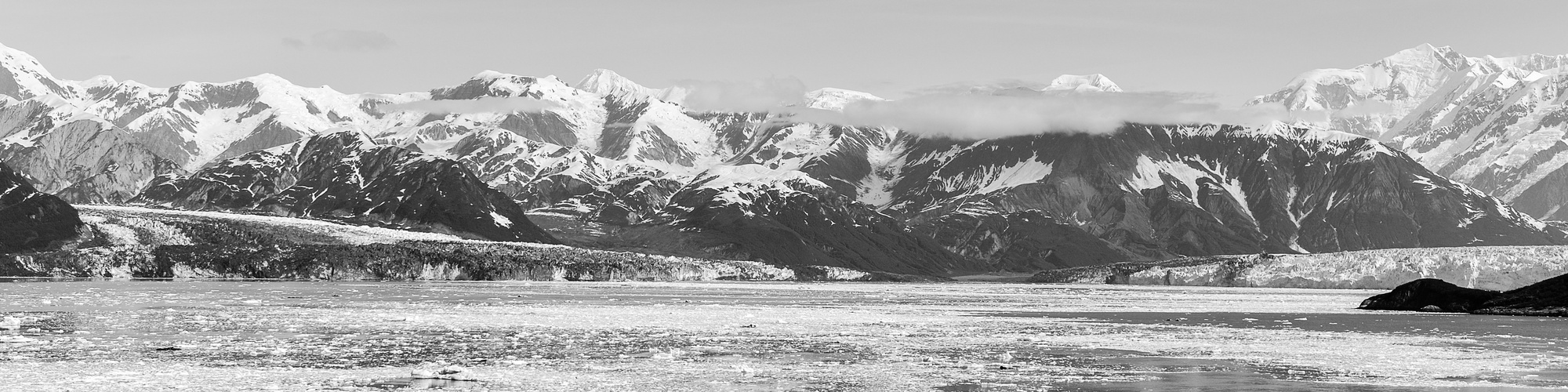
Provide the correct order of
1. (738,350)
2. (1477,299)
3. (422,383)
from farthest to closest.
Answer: (1477,299)
(738,350)
(422,383)

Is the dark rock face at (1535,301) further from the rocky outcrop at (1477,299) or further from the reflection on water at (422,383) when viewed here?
the reflection on water at (422,383)

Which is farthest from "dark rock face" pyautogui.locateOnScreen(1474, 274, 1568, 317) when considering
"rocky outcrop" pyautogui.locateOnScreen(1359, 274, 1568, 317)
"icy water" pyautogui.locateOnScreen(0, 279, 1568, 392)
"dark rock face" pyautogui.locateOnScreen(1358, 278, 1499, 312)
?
"icy water" pyautogui.locateOnScreen(0, 279, 1568, 392)

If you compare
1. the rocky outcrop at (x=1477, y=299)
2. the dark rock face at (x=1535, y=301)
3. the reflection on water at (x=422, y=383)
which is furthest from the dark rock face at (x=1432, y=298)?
the reflection on water at (x=422, y=383)

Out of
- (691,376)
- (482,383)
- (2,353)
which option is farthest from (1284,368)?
(2,353)

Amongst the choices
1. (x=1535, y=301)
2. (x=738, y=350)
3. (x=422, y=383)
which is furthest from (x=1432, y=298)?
(x=422, y=383)

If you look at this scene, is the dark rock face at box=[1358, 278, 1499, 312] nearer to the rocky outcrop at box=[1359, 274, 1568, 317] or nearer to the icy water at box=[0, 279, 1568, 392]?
the rocky outcrop at box=[1359, 274, 1568, 317]

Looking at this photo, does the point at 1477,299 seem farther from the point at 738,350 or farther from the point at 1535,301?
the point at 738,350

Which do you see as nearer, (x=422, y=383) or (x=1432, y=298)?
(x=422, y=383)
